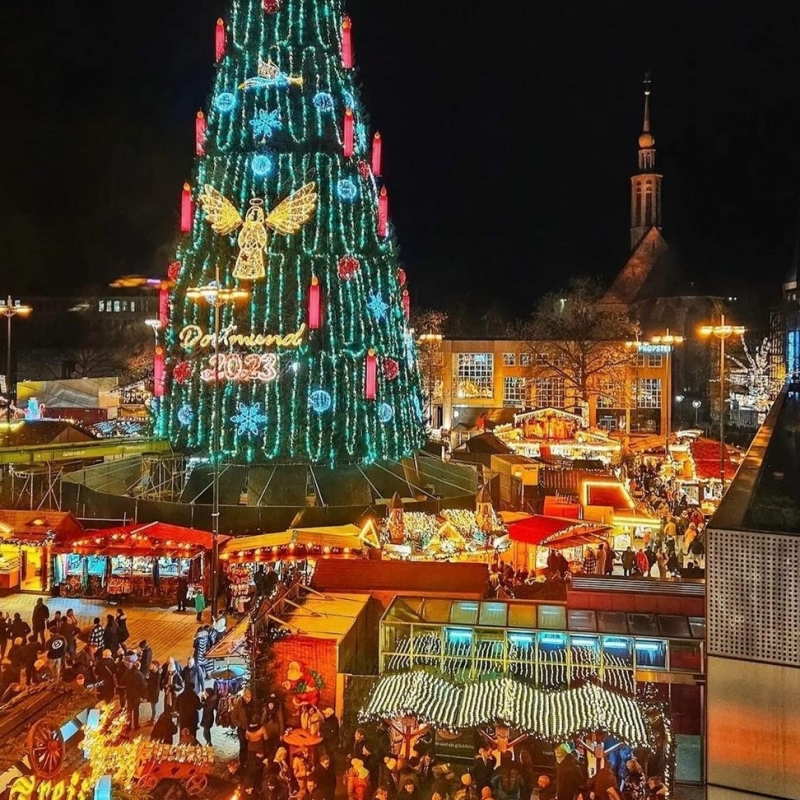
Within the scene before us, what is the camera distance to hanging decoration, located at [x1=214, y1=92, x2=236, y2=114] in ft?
90.4

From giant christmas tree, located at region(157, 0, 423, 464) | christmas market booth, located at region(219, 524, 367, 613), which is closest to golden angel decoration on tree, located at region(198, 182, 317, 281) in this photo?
giant christmas tree, located at region(157, 0, 423, 464)

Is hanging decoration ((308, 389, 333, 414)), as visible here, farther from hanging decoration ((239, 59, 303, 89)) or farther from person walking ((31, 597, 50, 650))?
person walking ((31, 597, 50, 650))

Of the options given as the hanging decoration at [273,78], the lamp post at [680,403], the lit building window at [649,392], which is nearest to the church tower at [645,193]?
the lamp post at [680,403]

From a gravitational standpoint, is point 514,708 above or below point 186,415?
below

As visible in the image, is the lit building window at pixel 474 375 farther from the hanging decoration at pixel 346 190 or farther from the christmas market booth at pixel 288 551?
the christmas market booth at pixel 288 551

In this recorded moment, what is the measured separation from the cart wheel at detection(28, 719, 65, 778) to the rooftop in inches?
236

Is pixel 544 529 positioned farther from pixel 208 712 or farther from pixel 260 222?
pixel 260 222

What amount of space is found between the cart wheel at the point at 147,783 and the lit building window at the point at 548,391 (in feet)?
160

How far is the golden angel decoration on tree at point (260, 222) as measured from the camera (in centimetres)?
2617

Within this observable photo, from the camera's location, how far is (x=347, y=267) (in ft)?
86.5

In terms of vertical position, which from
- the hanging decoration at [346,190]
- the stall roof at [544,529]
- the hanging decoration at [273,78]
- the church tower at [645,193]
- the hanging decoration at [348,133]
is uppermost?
the church tower at [645,193]

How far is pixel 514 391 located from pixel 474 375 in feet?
10.9

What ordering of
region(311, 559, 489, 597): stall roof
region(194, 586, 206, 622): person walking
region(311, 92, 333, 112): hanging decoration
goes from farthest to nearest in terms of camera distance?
region(311, 92, 333, 112): hanging decoration
region(194, 586, 206, 622): person walking
region(311, 559, 489, 597): stall roof

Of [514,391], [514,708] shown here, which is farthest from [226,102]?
[514,391]
